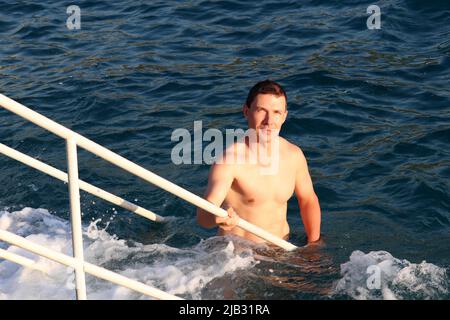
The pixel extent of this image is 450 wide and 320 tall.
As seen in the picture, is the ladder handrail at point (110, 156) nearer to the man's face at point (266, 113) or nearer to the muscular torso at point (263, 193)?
the muscular torso at point (263, 193)

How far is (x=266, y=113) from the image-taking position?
624 cm

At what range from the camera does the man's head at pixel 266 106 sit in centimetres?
623

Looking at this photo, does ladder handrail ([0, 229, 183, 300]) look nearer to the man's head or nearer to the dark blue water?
the dark blue water

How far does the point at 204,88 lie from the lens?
10.6 m

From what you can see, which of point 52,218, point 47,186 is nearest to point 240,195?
point 52,218

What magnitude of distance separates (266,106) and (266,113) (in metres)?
A: 0.05

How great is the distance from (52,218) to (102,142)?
72.7 inches

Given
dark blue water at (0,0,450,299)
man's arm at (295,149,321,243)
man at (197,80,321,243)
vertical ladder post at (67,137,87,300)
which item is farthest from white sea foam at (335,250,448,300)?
vertical ladder post at (67,137,87,300)

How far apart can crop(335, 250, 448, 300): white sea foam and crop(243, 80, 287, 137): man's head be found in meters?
1.15

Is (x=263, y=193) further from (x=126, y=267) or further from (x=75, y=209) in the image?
(x=75, y=209)

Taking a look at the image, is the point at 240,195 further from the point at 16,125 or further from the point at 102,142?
the point at 16,125

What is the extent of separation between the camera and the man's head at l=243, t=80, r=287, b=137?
6227 millimetres

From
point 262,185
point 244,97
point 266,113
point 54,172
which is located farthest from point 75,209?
point 244,97

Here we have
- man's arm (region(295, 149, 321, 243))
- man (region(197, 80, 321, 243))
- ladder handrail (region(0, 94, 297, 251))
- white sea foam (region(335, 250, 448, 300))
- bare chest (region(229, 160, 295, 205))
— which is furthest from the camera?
man's arm (region(295, 149, 321, 243))
